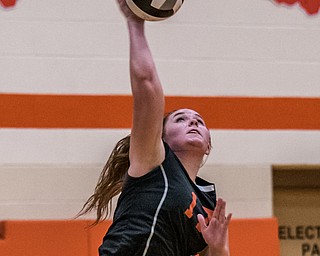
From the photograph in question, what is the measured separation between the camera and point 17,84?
169 inches

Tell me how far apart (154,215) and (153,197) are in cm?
6

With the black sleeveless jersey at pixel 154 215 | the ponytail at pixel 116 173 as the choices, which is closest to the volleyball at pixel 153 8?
the black sleeveless jersey at pixel 154 215

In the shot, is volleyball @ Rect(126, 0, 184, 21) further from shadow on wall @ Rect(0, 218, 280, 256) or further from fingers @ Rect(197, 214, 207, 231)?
shadow on wall @ Rect(0, 218, 280, 256)

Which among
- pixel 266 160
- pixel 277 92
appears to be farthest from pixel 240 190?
pixel 277 92

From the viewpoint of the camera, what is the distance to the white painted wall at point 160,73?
4289 mm

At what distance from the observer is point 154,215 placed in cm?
→ 270

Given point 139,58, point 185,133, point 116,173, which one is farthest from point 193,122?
point 139,58

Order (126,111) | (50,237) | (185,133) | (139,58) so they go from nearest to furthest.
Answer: (139,58), (185,133), (50,237), (126,111)

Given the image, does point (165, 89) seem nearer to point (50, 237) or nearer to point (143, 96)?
point (50, 237)

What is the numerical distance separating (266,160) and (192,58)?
0.67m

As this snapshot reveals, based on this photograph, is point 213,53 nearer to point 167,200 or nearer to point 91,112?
point 91,112

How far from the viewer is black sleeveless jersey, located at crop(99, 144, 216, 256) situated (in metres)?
2.70

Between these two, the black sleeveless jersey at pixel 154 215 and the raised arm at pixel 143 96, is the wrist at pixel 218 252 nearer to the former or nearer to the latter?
the black sleeveless jersey at pixel 154 215

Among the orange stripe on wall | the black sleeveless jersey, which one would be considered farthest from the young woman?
the orange stripe on wall
